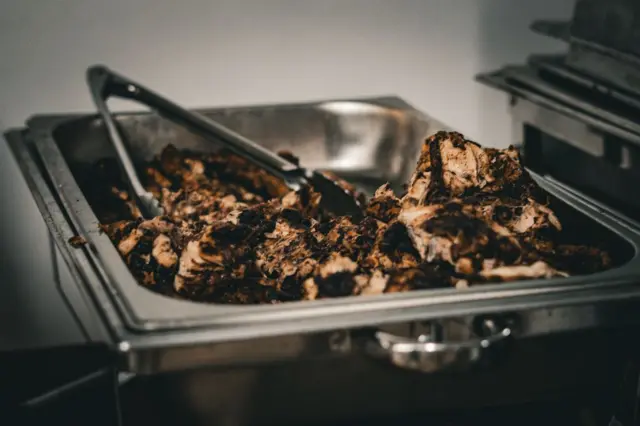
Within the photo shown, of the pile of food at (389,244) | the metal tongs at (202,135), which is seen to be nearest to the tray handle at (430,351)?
the pile of food at (389,244)

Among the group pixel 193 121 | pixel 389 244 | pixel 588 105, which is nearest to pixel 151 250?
pixel 389 244

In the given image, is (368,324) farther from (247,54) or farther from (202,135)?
(247,54)

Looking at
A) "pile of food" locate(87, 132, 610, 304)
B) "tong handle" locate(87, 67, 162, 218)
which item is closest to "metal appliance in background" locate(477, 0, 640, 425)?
"pile of food" locate(87, 132, 610, 304)

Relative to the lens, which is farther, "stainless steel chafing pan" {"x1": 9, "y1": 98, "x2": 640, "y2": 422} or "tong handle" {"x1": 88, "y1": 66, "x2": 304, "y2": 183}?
"tong handle" {"x1": 88, "y1": 66, "x2": 304, "y2": 183}

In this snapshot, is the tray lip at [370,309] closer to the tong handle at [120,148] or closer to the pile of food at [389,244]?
the pile of food at [389,244]

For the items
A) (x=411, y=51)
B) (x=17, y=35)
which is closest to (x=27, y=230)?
(x=17, y=35)

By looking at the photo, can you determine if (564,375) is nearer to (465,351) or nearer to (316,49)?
(465,351)

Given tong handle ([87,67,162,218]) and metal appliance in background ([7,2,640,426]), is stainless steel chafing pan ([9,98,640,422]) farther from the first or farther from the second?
Answer: tong handle ([87,67,162,218])
